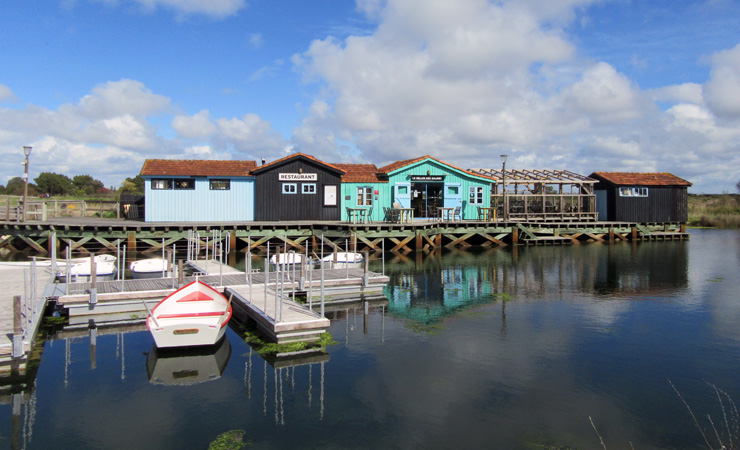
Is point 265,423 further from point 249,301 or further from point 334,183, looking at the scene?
point 334,183

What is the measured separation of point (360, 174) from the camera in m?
34.8

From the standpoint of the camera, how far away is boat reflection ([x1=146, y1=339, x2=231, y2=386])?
9.88m

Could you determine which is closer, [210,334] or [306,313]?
[210,334]

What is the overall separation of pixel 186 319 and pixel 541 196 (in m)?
32.9

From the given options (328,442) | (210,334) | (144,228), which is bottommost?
(328,442)

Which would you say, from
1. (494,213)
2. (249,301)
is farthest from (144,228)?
(494,213)

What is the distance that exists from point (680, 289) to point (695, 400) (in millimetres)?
11763

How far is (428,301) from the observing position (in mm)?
17016

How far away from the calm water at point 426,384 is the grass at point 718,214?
4360 centimetres

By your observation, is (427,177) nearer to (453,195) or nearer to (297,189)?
(453,195)

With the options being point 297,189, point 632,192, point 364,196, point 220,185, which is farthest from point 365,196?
point 632,192

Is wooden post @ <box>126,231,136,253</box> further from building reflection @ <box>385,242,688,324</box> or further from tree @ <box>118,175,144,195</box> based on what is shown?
tree @ <box>118,175,144,195</box>

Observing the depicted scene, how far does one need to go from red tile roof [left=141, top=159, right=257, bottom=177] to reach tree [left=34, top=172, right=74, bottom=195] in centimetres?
5049

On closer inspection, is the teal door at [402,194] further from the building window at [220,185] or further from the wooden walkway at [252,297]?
the wooden walkway at [252,297]
